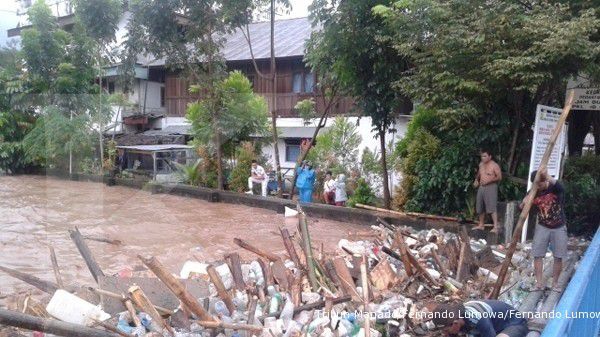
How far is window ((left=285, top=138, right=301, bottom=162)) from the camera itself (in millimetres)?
22203

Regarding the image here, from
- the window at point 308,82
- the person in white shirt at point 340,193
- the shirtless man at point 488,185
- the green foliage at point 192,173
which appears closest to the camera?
the shirtless man at point 488,185

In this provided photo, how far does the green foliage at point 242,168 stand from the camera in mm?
17203

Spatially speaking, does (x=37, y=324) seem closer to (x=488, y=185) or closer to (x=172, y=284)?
(x=172, y=284)

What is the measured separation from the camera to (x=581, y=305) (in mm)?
3342

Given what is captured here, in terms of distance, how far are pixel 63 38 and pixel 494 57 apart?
1875 centimetres

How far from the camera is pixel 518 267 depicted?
7750mm

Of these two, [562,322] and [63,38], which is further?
[63,38]

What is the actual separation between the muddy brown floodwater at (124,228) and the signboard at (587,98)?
5335 mm

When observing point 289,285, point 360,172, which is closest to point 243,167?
point 360,172

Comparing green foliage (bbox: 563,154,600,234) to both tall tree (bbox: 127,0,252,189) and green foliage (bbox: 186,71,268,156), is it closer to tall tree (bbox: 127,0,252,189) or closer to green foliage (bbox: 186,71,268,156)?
tall tree (bbox: 127,0,252,189)

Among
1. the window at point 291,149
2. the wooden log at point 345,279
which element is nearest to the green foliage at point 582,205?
the wooden log at point 345,279

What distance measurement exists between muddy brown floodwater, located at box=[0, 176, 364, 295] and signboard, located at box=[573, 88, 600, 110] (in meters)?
5.33

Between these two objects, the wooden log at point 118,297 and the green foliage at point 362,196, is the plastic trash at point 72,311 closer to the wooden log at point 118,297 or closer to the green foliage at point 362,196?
the wooden log at point 118,297

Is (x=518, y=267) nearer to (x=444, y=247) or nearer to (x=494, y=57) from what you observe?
(x=444, y=247)
